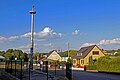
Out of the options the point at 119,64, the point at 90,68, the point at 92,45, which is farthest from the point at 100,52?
the point at 119,64

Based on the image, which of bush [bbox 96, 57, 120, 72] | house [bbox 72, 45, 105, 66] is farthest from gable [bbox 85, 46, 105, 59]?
bush [bbox 96, 57, 120, 72]

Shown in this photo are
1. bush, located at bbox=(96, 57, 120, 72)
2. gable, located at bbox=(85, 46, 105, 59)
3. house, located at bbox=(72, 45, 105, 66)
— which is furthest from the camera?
gable, located at bbox=(85, 46, 105, 59)

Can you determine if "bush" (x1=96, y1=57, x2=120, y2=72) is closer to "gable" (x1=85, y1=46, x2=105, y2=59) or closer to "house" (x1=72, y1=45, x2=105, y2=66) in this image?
"house" (x1=72, y1=45, x2=105, y2=66)

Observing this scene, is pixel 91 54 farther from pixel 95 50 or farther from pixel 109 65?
pixel 109 65

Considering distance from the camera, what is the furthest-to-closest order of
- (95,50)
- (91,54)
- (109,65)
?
1. (95,50)
2. (91,54)
3. (109,65)

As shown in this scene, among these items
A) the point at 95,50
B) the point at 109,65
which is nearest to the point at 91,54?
the point at 95,50

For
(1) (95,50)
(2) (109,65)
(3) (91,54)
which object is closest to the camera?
(2) (109,65)

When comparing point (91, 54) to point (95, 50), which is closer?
point (91, 54)

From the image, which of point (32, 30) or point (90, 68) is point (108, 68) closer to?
point (90, 68)

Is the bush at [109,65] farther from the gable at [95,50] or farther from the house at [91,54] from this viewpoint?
the gable at [95,50]

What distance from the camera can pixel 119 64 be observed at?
45625mm

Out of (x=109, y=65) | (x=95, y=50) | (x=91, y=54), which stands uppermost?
(x=95, y=50)

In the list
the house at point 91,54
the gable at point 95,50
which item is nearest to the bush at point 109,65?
the house at point 91,54

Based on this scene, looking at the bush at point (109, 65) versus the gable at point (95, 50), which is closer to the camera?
the bush at point (109, 65)
